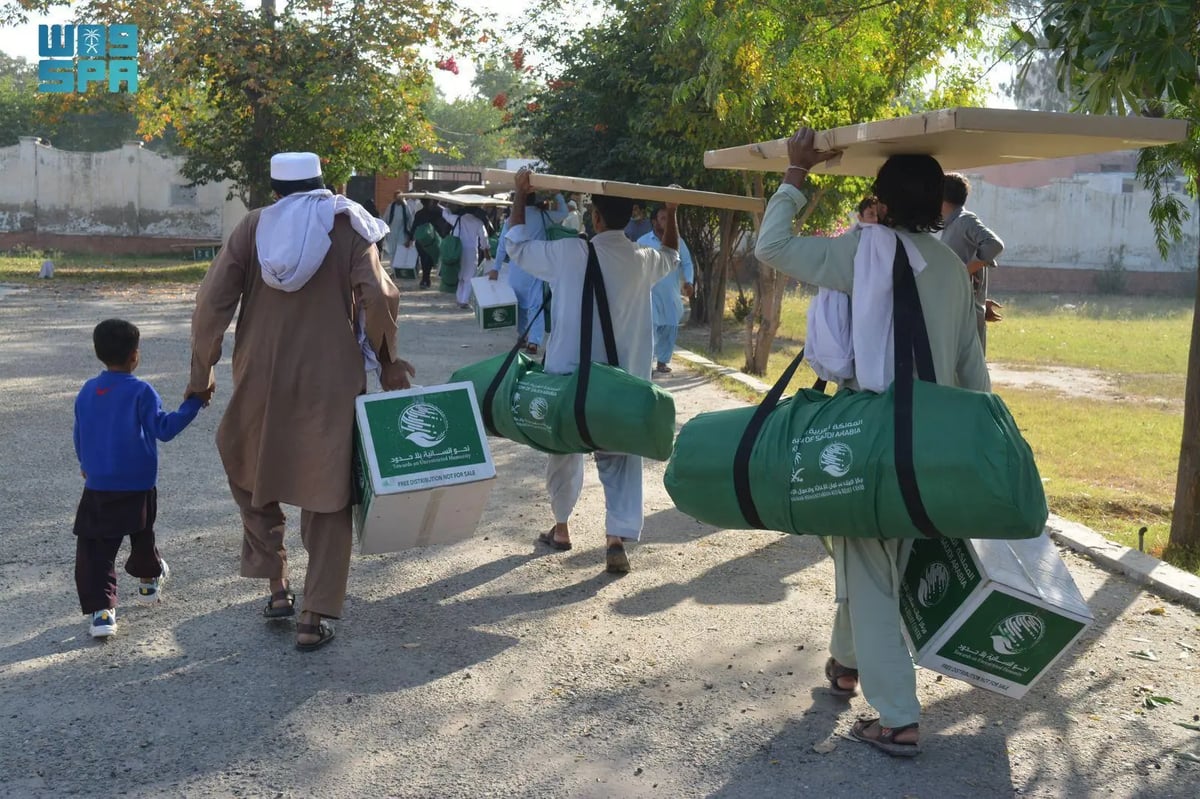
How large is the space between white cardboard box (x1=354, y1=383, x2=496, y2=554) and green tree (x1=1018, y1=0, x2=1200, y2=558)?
2.60 m

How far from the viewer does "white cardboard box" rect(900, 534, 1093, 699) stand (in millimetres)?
4059

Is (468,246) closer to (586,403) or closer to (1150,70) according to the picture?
(586,403)

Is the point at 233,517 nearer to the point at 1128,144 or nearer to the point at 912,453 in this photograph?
the point at 912,453

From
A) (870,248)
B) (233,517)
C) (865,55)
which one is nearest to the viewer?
(870,248)

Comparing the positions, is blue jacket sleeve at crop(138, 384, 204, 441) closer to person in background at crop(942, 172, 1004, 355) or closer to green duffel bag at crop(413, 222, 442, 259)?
person in background at crop(942, 172, 1004, 355)

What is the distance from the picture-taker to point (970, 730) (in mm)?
4414

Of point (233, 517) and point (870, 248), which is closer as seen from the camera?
point (870, 248)

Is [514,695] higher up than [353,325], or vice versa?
[353,325]

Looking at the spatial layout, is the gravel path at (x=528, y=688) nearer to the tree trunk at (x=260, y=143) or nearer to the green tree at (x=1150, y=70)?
the green tree at (x=1150, y=70)

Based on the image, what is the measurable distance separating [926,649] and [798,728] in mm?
503

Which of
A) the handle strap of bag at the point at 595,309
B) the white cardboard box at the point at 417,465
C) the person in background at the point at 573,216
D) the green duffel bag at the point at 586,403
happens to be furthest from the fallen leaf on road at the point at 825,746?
the person in background at the point at 573,216

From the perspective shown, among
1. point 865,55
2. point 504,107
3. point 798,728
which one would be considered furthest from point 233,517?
point 504,107

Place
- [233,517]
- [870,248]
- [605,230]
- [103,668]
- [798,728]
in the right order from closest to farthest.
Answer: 1. [870,248]
2. [798,728]
3. [103,668]
4. [605,230]
5. [233,517]

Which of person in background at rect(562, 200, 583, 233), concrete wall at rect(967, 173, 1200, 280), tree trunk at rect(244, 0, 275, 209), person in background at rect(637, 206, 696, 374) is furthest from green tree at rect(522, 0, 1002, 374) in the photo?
concrete wall at rect(967, 173, 1200, 280)
